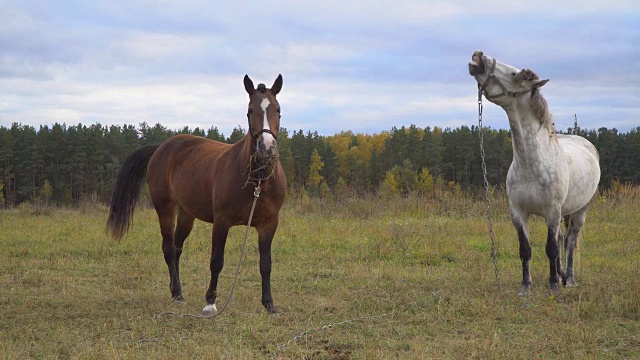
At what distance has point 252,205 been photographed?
5738 millimetres

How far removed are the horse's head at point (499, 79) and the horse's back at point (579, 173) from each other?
1118 millimetres

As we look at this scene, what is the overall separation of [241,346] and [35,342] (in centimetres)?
180

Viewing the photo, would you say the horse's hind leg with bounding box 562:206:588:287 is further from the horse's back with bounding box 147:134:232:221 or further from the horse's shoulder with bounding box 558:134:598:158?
the horse's back with bounding box 147:134:232:221

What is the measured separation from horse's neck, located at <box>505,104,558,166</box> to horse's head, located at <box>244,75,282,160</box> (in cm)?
272

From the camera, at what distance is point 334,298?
651 cm

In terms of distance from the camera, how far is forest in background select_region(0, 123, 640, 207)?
54312mm

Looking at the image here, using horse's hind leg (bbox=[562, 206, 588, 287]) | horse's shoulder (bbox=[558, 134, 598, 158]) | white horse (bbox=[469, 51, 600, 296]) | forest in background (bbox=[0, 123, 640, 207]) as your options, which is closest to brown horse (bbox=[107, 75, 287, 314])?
white horse (bbox=[469, 51, 600, 296])

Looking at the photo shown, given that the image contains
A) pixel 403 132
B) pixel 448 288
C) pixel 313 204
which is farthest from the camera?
pixel 403 132

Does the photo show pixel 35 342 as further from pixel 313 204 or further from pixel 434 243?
pixel 313 204

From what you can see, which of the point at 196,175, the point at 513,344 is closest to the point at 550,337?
the point at 513,344

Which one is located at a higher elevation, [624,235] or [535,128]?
[535,128]

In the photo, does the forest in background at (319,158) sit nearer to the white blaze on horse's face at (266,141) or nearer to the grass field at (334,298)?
the grass field at (334,298)

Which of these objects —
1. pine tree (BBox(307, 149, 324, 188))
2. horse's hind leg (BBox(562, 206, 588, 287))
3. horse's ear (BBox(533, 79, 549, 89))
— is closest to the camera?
horse's ear (BBox(533, 79, 549, 89))

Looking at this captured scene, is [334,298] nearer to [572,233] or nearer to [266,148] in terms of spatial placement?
[266,148]
